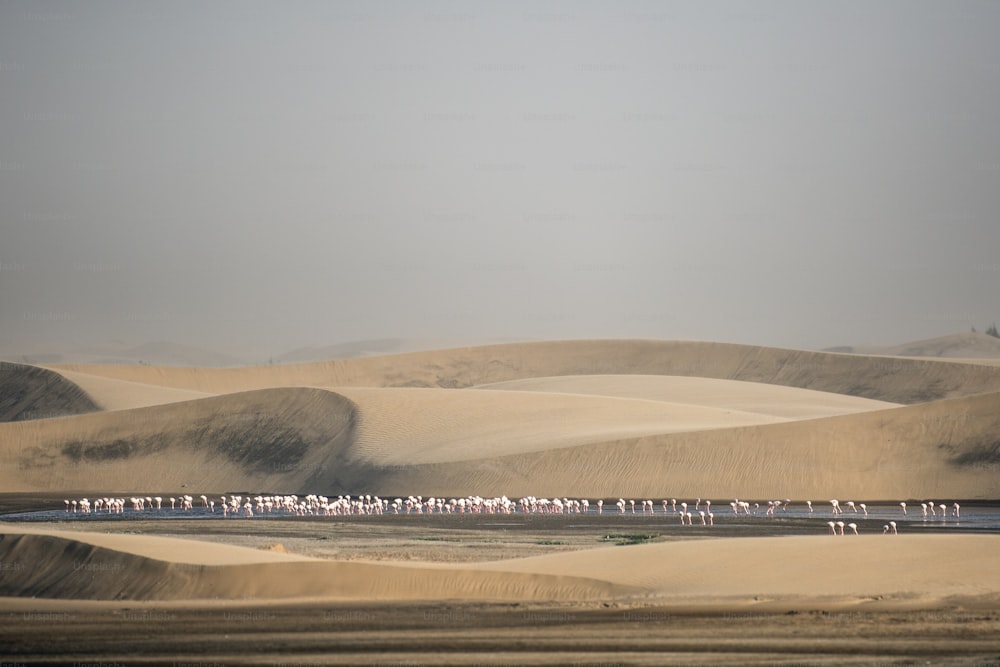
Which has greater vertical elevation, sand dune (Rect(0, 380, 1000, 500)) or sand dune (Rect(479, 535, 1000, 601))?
sand dune (Rect(0, 380, 1000, 500))

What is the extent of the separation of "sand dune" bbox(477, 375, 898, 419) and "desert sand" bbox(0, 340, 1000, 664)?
56 centimetres

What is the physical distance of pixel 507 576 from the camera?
27.4 meters

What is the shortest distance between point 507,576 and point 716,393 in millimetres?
83716

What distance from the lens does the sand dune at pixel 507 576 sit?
2609 cm

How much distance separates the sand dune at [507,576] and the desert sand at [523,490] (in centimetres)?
6

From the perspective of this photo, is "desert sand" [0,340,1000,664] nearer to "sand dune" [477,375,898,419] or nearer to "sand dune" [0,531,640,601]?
"sand dune" [0,531,640,601]

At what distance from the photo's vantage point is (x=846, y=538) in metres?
31.8

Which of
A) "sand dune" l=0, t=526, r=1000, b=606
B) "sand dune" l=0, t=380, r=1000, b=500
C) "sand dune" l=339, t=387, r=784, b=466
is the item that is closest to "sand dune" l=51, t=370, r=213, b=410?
"sand dune" l=0, t=380, r=1000, b=500

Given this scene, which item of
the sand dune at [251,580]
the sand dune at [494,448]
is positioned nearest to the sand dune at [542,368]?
the sand dune at [494,448]

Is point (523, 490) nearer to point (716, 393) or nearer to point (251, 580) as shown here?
point (716, 393)

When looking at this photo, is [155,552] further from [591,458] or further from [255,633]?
[591,458]

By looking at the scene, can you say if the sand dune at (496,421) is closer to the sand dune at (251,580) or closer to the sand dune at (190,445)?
the sand dune at (190,445)

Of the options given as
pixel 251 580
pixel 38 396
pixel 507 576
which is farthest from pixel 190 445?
pixel 507 576

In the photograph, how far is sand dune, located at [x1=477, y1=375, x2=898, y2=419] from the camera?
326ft
